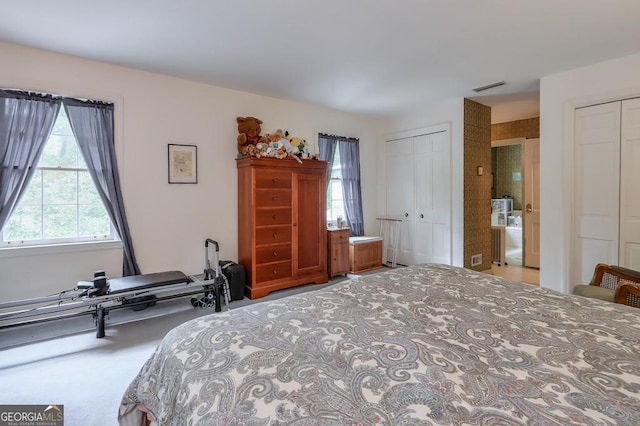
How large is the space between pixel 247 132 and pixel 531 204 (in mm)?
5017

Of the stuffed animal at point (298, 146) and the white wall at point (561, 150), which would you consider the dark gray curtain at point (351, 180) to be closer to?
the stuffed animal at point (298, 146)

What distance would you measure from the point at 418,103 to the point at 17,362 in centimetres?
534

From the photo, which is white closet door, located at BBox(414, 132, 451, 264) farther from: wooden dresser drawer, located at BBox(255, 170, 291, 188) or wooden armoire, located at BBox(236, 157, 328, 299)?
wooden dresser drawer, located at BBox(255, 170, 291, 188)

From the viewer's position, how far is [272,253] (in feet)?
12.8

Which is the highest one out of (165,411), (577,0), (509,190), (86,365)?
(577,0)

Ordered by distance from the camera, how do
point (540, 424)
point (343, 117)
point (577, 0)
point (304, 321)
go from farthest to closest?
Answer: point (343, 117) < point (577, 0) < point (304, 321) < point (540, 424)

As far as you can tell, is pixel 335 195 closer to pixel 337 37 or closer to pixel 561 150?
pixel 337 37

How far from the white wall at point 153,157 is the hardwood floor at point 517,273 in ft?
13.6

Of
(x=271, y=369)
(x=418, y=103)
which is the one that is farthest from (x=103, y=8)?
(x=418, y=103)

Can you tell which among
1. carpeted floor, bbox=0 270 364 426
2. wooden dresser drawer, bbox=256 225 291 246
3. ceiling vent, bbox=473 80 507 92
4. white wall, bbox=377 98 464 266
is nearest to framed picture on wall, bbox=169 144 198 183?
wooden dresser drawer, bbox=256 225 291 246

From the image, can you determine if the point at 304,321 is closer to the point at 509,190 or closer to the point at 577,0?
the point at 577,0

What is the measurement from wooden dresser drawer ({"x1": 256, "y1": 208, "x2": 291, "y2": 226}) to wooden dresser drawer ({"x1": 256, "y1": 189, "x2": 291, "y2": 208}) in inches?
3.0

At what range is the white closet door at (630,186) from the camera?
3.18 meters

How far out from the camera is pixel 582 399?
788 mm
